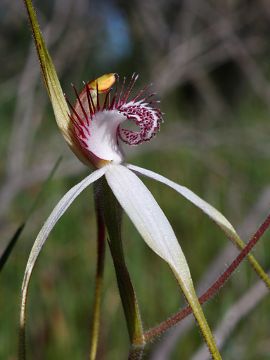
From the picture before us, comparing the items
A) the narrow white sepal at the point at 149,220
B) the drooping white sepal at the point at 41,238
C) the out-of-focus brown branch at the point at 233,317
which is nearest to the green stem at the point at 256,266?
the narrow white sepal at the point at 149,220

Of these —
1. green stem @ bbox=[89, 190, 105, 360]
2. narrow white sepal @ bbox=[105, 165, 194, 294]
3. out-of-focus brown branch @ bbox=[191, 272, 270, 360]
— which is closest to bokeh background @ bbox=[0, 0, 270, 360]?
out-of-focus brown branch @ bbox=[191, 272, 270, 360]

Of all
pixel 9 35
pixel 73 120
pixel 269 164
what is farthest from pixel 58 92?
pixel 9 35

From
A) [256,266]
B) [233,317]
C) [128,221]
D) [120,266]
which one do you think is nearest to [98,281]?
[120,266]

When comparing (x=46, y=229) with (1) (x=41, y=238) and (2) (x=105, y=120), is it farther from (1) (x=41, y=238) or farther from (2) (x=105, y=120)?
(2) (x=105, y=120)

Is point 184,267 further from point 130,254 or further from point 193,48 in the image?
point 193,48

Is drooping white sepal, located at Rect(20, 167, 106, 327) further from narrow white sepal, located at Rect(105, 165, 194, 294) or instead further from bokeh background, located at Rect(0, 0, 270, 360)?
bokeh background, located at Rect(0, 0, 270, 360)

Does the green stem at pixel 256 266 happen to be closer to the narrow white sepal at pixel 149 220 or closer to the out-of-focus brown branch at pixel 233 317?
the narrow white sepal at pixel 149 220
